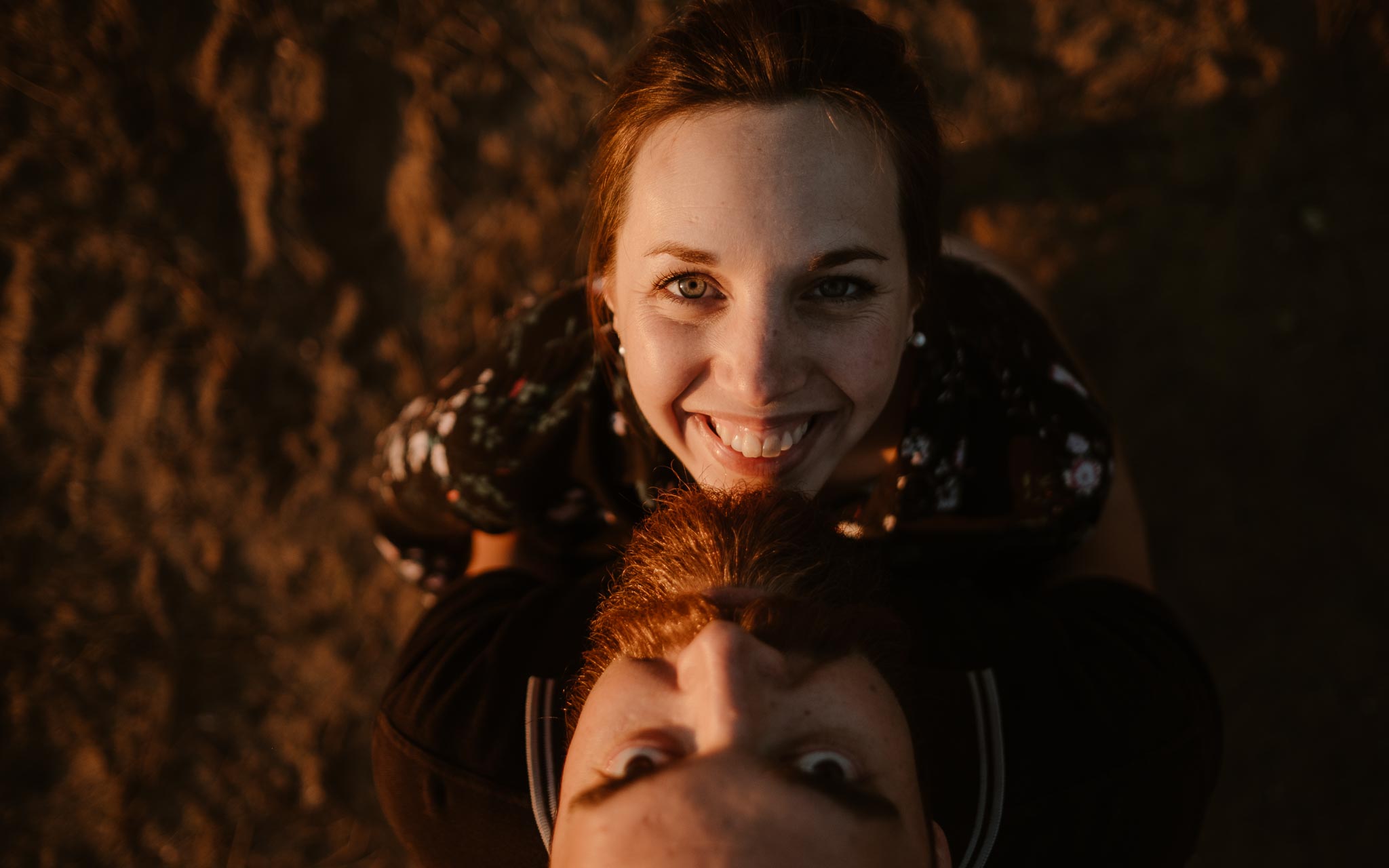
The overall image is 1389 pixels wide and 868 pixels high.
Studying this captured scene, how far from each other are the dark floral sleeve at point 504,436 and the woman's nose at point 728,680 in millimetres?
796

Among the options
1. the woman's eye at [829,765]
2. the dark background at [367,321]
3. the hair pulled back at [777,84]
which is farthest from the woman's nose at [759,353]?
the dark background at [367,321]

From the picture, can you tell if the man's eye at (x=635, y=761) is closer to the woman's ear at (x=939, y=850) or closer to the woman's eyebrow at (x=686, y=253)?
the woman's ear at (x=939, y=850)

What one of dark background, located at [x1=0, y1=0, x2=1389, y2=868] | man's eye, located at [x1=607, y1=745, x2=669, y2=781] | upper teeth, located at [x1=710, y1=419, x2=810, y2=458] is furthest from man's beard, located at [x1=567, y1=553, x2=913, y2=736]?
dark background, located at [x1=0, y1=0, x2=1389, y2=868]

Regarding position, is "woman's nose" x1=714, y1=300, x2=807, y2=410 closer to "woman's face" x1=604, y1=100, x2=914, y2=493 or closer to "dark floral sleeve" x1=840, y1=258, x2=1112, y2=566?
"woman's face" x1=604, y1=100, x2=914, y2=493

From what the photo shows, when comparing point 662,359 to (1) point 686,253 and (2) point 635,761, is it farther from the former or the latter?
(2) point 635,761

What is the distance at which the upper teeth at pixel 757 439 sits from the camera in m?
1.48

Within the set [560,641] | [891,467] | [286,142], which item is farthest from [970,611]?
[286,142]

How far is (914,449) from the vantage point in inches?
70.3

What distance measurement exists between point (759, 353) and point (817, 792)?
2.07 feet

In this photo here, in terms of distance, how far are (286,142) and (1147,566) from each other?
8.20 feet

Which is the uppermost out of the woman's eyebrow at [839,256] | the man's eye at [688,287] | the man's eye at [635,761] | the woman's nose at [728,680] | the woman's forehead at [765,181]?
the woman's forehead at [765,181]

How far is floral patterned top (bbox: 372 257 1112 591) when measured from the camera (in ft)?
5.82

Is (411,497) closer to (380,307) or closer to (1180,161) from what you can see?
(380,307)

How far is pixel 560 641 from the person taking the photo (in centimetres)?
154
